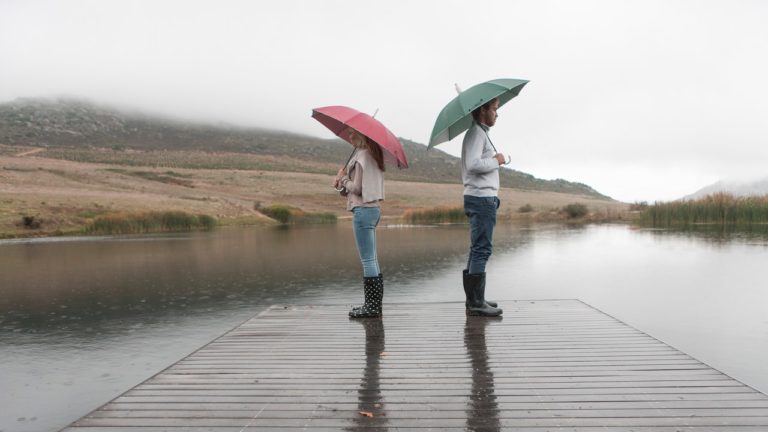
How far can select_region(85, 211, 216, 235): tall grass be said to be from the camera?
2983cm

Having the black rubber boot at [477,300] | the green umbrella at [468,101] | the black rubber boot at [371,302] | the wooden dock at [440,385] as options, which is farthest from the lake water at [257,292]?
the green umbrella at [468,101]

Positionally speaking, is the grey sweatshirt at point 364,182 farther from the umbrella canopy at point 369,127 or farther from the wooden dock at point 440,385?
the wooden dock at point 440,385

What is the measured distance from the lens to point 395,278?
497 inches

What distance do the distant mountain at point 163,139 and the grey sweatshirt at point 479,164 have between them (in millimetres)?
90227

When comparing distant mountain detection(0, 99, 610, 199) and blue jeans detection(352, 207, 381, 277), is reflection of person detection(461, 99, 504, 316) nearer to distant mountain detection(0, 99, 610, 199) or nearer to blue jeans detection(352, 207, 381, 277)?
blue jeans detection(352, 207, 381, 277)

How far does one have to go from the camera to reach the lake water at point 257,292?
6.41m

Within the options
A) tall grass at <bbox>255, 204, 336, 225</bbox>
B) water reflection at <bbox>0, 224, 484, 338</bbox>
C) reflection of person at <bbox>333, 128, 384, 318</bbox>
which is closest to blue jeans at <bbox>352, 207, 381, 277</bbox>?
reflection of person at <bbox>333, 128, 384, 318</bbox>

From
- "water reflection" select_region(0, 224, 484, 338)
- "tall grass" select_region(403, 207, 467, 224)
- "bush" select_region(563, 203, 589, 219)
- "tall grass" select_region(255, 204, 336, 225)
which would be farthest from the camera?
"tall grass" select_region(255, 204, 336, 225)

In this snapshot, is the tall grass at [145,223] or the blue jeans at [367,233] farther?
the tall grass at [145,223]

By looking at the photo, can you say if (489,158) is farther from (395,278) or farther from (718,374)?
A: (395,278)

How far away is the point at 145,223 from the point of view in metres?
30.9

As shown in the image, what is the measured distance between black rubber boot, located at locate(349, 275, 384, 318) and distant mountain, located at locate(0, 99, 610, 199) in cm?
8988

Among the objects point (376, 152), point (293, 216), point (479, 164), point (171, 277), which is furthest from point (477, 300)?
point (293, 216)

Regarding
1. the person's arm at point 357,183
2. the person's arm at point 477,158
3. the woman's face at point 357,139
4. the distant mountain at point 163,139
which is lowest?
the person's arm at point 357,183
